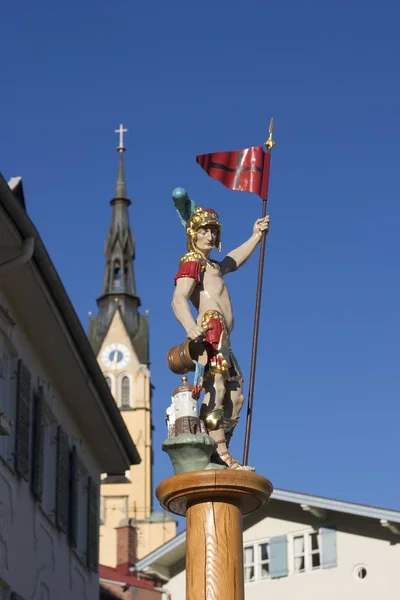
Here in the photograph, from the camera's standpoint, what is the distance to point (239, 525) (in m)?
9.32

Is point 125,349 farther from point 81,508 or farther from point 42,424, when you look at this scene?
point 42,424

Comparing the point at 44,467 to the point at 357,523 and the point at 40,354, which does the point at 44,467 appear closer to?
the point at 40,354

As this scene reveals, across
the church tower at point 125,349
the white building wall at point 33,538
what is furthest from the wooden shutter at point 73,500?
the church tower at point 125,349

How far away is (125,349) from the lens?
8925 centimetres

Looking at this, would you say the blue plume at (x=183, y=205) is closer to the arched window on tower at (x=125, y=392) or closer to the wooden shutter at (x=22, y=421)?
the wooden shutter at (x=22, y=421)

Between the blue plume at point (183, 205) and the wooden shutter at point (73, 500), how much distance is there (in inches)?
408

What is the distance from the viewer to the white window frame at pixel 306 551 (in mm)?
27156

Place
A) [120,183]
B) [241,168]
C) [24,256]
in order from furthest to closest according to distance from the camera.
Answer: [120,183], [24,256], [241,168]

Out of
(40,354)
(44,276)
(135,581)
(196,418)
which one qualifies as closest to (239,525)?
(196,418)

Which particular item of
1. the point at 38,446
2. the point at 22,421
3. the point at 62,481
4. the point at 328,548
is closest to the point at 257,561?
the point at 328,548

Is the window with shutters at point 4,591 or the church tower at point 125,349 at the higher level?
the church tower at point 125,349

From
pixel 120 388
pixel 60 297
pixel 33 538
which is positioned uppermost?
pixel 120 388

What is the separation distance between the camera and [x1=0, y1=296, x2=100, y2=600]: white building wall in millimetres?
16047

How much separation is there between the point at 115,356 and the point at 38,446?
234 ft
